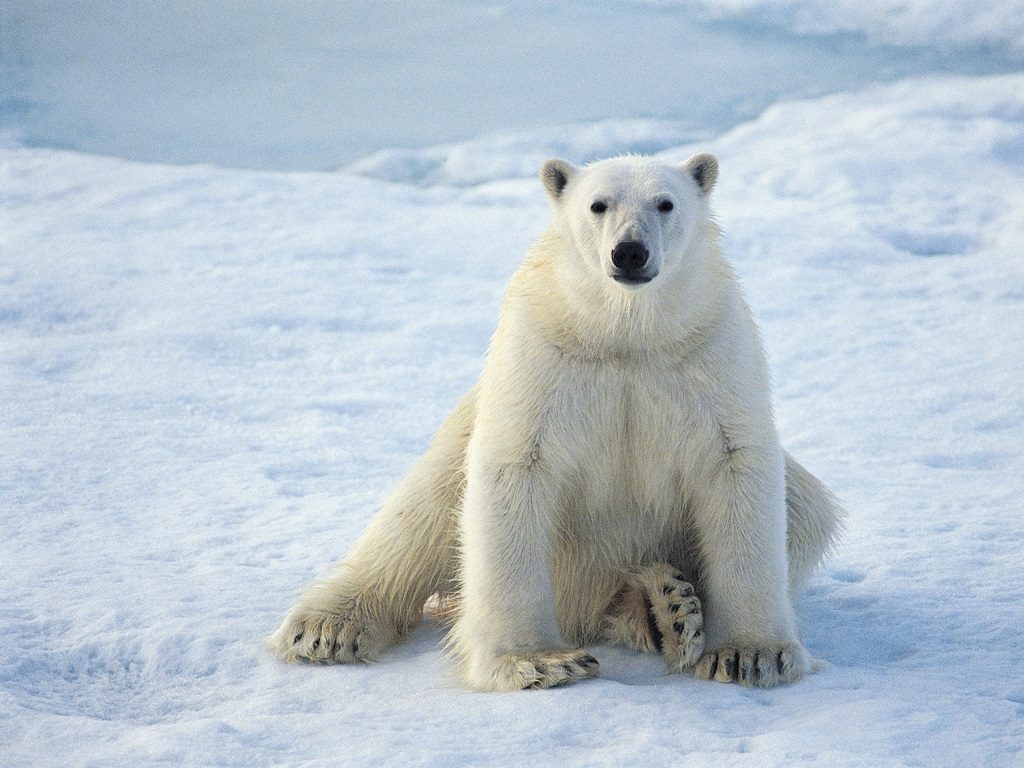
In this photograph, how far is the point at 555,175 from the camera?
363 cm

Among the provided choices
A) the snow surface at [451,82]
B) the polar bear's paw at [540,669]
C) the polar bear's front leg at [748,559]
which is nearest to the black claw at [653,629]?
the polar bear's front leg at [748,559]

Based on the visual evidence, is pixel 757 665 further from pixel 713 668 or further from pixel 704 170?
pixel 704 170

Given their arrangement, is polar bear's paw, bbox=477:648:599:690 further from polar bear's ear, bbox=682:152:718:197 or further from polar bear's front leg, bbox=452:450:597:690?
polar bear's ear, bbox=682:152:718:197

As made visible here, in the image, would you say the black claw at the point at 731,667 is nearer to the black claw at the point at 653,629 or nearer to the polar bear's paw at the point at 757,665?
the polar bear's paw at the point at 757,665

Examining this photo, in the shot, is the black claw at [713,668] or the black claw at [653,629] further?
the black claw at [653,629]

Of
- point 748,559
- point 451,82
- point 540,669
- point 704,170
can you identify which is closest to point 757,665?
point 748,559

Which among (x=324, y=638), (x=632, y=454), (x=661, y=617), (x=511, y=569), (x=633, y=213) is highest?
(x=633, y=213)

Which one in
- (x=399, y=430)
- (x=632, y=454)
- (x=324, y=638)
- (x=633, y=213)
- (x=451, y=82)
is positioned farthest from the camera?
(x=451, y=82)

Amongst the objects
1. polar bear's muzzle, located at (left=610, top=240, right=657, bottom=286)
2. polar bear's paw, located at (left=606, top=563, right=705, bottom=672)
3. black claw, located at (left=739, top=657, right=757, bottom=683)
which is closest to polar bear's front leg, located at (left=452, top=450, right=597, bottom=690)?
polar bear's paw, located at (left=606, top=563, right=705, bottom=672)

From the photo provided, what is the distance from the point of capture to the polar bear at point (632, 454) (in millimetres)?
3230

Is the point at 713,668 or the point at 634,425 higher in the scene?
the point at 634,425

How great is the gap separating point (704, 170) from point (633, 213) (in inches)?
19.9

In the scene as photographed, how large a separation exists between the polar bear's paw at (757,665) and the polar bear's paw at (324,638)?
100 cm

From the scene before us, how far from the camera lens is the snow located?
2932mm
